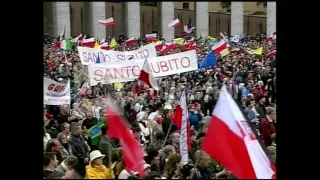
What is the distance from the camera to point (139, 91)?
58.2 feet

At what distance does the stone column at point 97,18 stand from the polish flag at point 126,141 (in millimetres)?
44469

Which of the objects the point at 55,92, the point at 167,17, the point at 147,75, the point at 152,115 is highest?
the point at 147,75

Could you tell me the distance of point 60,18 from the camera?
48688 mm

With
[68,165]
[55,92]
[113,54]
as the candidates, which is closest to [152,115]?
[55,92]

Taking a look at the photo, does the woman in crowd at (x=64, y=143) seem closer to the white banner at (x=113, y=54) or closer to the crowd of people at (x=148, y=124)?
the crowd of people at (x=148, y=124)

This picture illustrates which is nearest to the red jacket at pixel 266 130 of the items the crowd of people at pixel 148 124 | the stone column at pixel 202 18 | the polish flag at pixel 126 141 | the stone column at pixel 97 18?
the crowd of people at pixel 148 124

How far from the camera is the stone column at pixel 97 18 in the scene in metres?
50.2

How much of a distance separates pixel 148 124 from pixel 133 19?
138ft

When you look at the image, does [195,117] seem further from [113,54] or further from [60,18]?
[60,18]

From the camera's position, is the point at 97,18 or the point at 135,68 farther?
the point at 97,18

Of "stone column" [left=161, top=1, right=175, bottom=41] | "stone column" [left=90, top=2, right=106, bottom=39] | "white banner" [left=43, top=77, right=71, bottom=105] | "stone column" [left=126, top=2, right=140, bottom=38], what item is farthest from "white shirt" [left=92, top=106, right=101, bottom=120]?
"stone column" [left=161, top=1, right=175, bottom=41]
